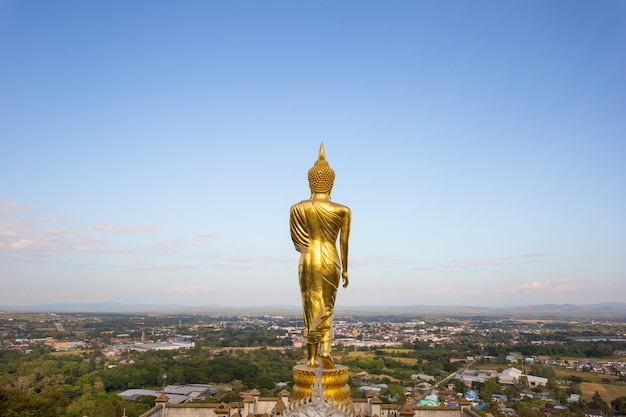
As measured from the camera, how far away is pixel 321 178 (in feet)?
35.2

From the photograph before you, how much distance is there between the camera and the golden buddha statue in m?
10.5

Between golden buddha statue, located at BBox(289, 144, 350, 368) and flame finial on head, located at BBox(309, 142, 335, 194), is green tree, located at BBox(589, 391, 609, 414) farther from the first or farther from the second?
flame finial on head, located at BBox(309, 142, 335, 194)

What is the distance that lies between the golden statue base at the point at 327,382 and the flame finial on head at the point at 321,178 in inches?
148

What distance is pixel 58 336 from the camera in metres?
83.7

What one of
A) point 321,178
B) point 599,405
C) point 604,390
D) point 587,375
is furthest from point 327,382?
point 587,375

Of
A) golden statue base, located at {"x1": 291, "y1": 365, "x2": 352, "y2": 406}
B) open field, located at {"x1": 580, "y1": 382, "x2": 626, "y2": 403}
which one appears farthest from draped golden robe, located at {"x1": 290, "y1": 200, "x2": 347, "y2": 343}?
open field, located at {"x1": 580, "y1": 382, "x2": 626, "y2": 403}

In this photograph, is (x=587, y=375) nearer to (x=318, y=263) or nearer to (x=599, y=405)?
(x=599, y=405)

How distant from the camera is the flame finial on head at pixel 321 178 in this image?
422 inches

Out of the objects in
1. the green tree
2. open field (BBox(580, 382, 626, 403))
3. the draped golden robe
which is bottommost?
open field (BBox(580, 382, 626, 403))

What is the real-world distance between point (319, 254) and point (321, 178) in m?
1.66

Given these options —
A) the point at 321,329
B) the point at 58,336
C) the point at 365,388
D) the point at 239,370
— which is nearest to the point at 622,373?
the point at 365,388

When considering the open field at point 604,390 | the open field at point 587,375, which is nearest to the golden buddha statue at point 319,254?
the open field at point 604,390

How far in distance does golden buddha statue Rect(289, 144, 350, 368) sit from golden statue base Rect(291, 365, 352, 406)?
55cm

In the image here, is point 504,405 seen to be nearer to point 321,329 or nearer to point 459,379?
point 459,379
